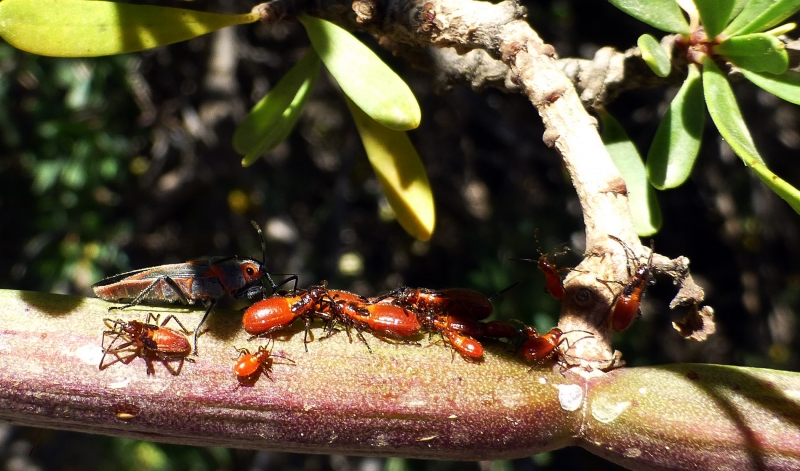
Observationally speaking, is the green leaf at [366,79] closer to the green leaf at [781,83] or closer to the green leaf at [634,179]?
the green leaf at [634,179]

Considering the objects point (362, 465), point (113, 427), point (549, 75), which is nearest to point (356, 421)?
point (113, 427)

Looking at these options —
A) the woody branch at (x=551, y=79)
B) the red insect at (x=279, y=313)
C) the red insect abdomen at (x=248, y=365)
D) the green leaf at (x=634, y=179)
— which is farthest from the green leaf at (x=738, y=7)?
the red insect abdomen at (x=248, y=365)

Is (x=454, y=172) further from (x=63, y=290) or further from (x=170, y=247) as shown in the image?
(x=63, y=290)

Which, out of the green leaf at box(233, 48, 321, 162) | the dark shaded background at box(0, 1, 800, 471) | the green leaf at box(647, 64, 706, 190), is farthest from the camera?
the dark shaded background at box(0, 1, 800, 471)

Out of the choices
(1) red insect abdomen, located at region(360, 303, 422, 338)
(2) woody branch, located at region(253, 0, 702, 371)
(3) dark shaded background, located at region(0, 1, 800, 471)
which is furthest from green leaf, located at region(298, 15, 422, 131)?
(3) dark shaded background, located at region(0, 1, 800, 471)

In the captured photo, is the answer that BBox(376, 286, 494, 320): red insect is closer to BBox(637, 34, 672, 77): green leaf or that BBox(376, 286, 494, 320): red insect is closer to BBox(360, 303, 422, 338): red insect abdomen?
BBox(360, 303, 422, 338): red insect abdomen

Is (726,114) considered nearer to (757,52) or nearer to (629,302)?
(757,52)
